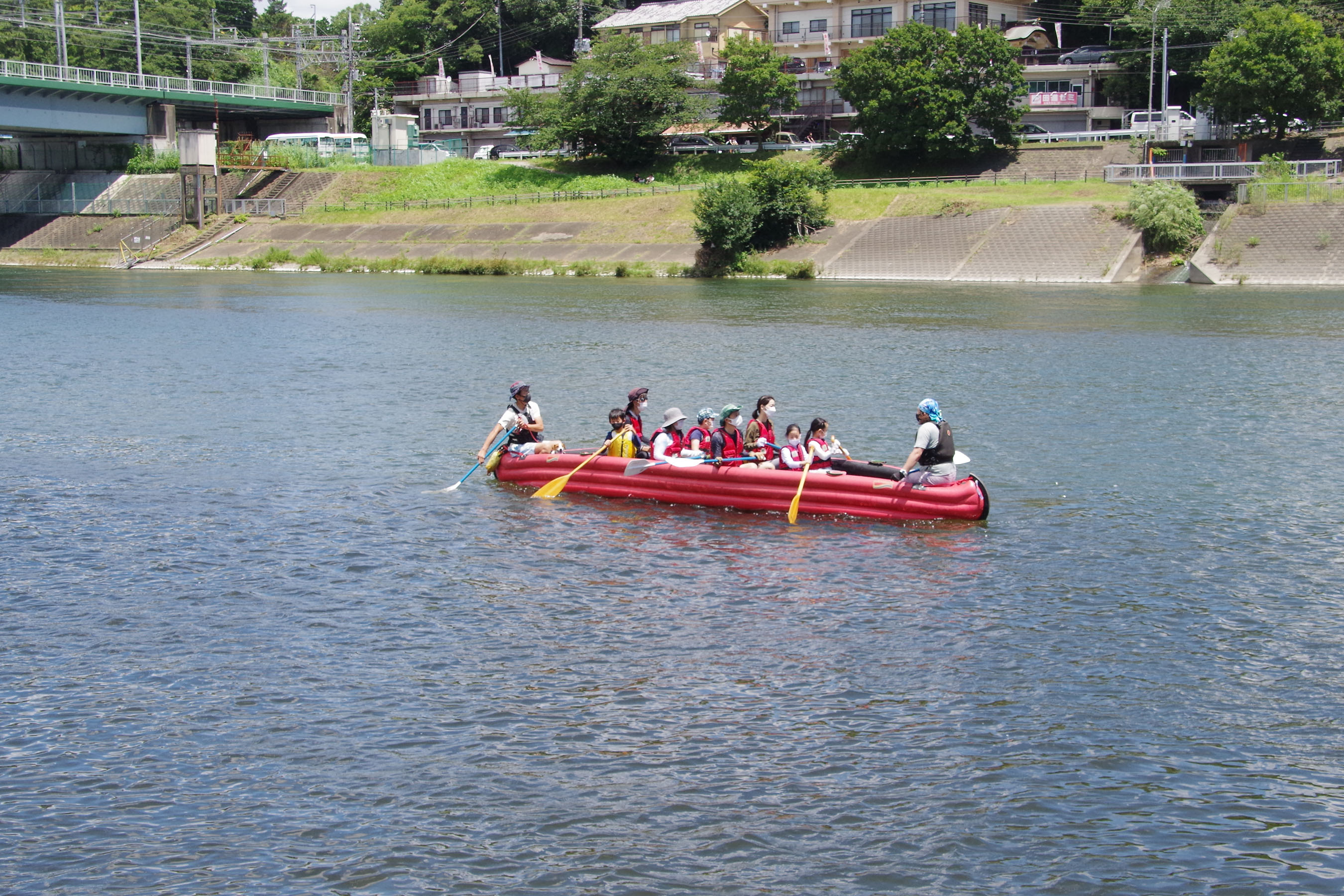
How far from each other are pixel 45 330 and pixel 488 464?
30.5 metres

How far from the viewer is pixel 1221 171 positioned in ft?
209

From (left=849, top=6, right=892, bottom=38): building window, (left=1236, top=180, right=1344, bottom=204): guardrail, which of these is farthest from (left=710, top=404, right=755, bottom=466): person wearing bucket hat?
(left=849, top=6, right=892, bottom=38): building window

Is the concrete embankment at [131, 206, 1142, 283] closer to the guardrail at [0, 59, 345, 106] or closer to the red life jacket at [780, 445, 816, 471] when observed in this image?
the guardrail at [0, 59, 345, 106]

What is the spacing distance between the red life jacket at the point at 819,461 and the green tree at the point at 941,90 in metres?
60.7

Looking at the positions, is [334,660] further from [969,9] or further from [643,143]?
[969,9]

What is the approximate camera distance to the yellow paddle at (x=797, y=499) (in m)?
19.4

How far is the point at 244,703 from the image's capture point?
12789 mm

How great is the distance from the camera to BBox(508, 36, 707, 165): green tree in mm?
87250

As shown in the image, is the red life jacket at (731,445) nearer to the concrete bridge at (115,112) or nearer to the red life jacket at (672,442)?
the red life jacket at (672,442)

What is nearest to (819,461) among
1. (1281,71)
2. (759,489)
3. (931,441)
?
(759,489)

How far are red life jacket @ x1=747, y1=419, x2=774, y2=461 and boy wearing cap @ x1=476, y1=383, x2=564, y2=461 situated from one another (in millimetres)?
3575

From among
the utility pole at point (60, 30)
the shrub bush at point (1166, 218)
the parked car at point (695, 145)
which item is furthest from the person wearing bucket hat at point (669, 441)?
the utility pole at point (60, 30)

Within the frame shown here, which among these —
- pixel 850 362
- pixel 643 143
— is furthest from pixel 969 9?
pixel 850 362

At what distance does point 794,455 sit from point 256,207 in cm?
7366
